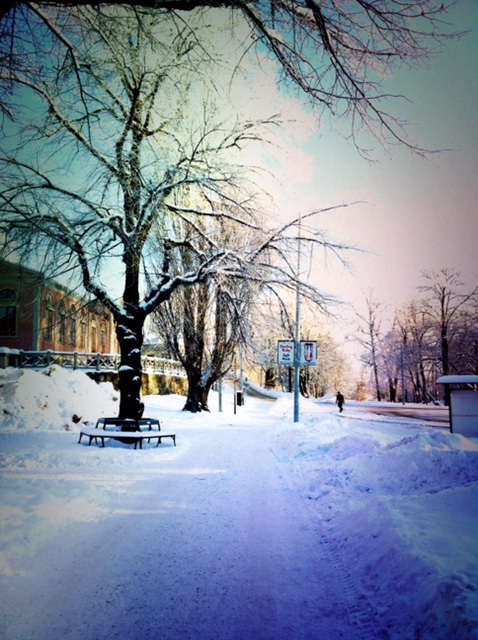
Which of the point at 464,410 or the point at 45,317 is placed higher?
the point at 45,317

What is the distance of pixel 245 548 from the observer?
386 cm

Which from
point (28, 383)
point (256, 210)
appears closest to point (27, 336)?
point (28, 383)

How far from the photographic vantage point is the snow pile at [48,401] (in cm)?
1315

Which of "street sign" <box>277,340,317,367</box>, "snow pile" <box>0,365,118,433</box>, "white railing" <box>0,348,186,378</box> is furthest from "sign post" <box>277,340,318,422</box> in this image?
"white railing" <box>0,348,186,378</box>

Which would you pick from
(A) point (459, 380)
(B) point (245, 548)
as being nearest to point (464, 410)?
(A) point (459, 380)

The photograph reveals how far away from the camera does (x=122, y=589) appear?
3.03 meters

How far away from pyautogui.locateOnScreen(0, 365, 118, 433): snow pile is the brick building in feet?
6.03

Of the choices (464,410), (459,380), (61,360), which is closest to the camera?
(459,380)

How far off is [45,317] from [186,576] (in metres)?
19.7

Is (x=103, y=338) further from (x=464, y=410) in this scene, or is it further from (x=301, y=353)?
(x=464, y=410)

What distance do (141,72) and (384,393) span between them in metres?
62.7

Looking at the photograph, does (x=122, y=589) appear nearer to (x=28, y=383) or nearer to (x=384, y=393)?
(x=28, y=383)

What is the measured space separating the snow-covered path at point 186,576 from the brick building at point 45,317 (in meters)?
4.50

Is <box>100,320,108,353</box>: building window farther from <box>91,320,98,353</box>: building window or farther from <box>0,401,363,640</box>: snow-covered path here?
<box>0,401,363,640</box>: snow-covered path
